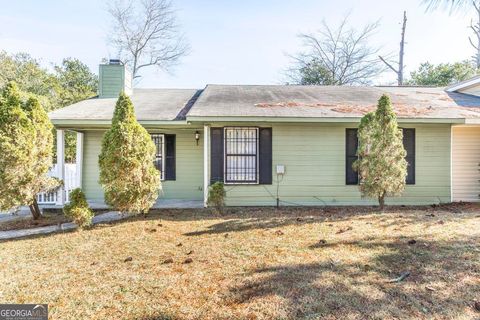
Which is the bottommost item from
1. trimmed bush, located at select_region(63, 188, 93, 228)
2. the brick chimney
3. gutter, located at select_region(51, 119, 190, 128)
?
trimmed bush, located at select_region(63, 188, 93, 228)

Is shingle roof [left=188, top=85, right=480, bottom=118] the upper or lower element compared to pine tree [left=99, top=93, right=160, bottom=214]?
upper

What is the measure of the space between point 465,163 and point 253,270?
304 inches

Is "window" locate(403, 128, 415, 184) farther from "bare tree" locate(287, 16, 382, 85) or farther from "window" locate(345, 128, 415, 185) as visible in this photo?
"bare tree" locate(287, 16, 382, 85)

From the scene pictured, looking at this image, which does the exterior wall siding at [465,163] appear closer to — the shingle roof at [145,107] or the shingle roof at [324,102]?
the shingle roof at [324,102]

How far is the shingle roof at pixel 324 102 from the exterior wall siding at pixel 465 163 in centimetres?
66

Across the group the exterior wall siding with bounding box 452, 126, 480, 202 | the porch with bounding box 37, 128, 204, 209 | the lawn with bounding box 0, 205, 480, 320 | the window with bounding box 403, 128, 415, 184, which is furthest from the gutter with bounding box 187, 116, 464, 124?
the lawn with bounding box 0, 205, 480, 320

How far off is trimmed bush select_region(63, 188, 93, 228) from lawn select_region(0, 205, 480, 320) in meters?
0.22

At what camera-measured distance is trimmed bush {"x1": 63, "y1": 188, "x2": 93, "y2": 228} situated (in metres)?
5.14

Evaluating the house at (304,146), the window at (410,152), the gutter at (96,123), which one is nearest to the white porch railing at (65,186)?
the house at (304,146)

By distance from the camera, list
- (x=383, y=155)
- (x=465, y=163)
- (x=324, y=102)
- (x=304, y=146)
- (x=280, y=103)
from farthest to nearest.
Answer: (x=324, y=102) → (x=280, y=103) → (x=465, y=163) → (x=304, y=146) → (x=383, y=155)

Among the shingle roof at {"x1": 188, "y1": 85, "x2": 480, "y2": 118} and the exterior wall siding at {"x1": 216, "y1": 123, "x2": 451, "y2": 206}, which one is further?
the exterior wall siding at {"x1": 216, "y1": 123, "x2": 451, "y2": 206}

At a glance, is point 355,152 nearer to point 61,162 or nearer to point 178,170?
point 178,170

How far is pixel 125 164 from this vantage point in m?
5.38

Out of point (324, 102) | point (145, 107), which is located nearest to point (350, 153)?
point (324, 102)
